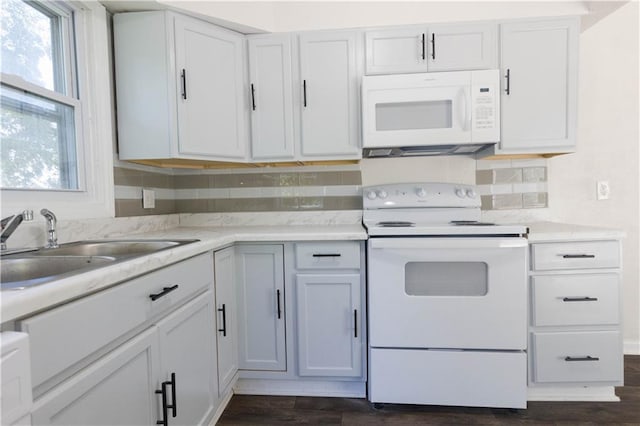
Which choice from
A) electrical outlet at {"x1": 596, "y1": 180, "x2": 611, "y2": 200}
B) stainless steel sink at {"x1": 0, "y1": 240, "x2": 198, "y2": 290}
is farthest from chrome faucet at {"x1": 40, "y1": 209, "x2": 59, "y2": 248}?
electrical outlet at {"x1": 596, "y1": 180, "x2": 611, "y2": 200}

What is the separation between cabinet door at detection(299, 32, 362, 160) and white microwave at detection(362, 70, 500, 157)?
108 millimetres

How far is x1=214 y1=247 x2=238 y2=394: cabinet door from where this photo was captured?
1585 mm

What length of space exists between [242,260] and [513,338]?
4.54ft

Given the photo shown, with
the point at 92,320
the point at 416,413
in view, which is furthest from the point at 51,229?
the point at 416,413

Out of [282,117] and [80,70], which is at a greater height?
[80,70]

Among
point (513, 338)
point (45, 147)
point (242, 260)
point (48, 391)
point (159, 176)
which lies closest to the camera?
point (48, 391)

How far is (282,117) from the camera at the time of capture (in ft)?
6.42

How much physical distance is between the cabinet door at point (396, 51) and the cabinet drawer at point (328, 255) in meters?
0.99

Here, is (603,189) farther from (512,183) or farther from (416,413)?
(416,413)

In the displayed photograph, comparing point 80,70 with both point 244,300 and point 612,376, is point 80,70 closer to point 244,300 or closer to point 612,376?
point 244,300

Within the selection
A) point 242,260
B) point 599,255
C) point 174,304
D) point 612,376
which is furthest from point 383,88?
point 612,376

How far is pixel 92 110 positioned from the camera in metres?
1.64

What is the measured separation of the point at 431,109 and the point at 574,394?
166 cm

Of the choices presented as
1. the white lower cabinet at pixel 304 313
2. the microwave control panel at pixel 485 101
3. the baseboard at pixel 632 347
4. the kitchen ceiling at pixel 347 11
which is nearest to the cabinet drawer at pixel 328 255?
the white lower cabinet at pixel 304 313
